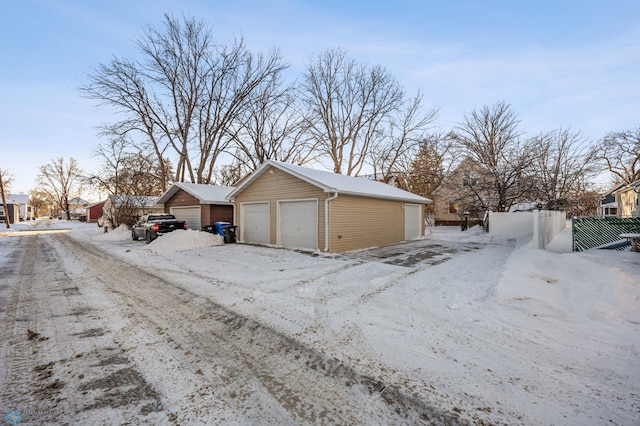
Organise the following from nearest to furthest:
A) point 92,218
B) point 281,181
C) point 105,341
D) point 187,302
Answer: point 105,341, point 187,302, point 281,181, point 92,218

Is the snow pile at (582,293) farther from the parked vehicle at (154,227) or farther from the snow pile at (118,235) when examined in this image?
the snow pile at (118,235)

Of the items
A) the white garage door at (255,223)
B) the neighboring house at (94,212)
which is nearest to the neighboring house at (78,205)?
the neighboring house at (94,212)

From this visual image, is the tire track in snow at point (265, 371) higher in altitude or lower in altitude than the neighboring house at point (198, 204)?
lower

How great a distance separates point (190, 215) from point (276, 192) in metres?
8.11

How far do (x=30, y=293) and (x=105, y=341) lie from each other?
3710 mm

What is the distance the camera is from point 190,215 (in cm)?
1723

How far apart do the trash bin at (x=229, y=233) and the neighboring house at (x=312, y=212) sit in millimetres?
286

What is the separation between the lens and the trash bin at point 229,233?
1344 centimetres

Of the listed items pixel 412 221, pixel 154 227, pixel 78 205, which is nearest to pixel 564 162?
pixel 412 221

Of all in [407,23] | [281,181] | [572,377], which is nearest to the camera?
[572,377]

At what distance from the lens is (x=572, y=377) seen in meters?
2.62

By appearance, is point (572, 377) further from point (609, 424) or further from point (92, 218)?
point (92, 218)

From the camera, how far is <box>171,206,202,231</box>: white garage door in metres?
16.6

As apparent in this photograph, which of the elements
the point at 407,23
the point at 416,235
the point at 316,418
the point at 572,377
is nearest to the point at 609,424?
the point at 572,377
